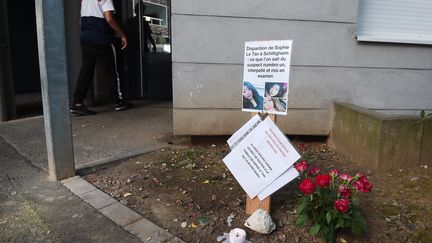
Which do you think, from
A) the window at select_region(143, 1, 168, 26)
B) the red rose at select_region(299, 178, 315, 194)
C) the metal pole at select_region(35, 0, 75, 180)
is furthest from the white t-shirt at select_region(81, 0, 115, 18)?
the red rose at select_region(299, 178, 315, 194)

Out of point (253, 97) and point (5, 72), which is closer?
point (253, 97)

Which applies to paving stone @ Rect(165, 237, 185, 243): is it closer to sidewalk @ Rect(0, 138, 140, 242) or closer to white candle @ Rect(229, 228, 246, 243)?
sidewalk @ Rect(0, 138, 140, 242)

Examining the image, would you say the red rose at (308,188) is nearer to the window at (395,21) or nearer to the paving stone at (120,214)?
the paving stone at (120,214)

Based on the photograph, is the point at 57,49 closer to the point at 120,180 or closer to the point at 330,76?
the point at 120,180

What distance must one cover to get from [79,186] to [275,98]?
185cm

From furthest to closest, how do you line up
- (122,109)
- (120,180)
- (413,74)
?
(122,109)
(413,74)
(120,180)

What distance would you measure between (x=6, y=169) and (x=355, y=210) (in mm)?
3139

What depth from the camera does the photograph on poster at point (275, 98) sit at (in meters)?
2.70

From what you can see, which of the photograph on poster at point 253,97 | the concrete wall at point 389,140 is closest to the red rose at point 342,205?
the photograph on poster at point 253,97

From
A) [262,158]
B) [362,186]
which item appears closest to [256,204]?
[262,158]

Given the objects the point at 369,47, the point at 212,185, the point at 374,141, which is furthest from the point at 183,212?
the point at 369,47

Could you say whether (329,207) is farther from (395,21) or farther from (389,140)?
(395,21)

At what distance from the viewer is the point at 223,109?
4453 mm

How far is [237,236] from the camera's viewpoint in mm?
2592
